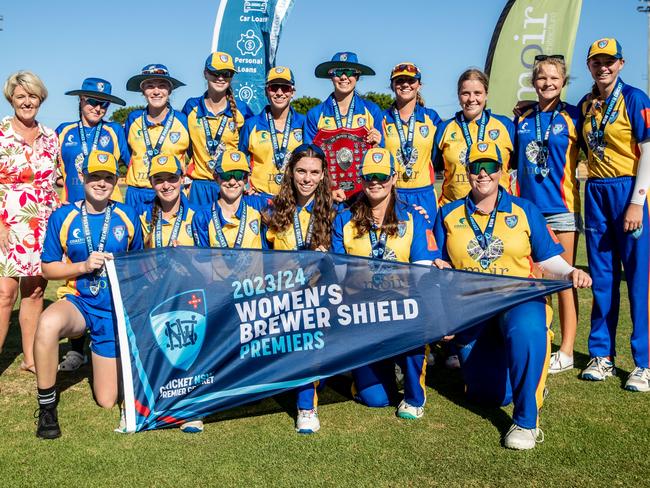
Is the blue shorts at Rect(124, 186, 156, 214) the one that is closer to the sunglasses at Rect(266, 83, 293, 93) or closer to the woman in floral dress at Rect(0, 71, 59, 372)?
the woman in floral dress at Rect(0, 71, 59, 372)

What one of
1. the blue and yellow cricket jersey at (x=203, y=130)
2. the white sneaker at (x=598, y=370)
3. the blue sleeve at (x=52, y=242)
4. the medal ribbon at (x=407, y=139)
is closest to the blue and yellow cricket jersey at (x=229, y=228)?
the blue sleeve at (x=52, y=242)

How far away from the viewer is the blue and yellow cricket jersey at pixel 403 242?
15.4 feet

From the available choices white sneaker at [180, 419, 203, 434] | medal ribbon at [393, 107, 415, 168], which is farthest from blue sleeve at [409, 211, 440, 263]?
white sneaker at [180, 419, 203, 434]

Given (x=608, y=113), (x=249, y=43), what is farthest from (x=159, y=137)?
(x=249, y=43)

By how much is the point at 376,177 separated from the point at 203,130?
7.66ft

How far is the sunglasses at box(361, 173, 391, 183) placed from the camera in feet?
15.1

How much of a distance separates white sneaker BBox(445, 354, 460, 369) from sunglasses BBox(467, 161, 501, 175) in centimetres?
201

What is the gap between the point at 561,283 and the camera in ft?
14.2

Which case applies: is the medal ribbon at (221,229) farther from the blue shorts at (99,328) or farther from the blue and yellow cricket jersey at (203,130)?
the blue and yellow cricket jersey at (203,130)

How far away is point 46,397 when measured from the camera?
447cm

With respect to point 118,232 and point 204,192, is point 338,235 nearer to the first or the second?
point 118,232

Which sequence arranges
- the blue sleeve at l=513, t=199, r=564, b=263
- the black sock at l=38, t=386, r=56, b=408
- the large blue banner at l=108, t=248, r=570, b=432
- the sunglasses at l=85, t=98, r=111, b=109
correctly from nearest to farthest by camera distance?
1. the large blue banner at l=108, t=248, r=570, b=432
2. the black sock at l=38, t=386, r=56, b=408
3. the blue sleeve at l=513, t=199, r=564, b=263
4. the sunglasses at l=85, t=98, r=111, b=109

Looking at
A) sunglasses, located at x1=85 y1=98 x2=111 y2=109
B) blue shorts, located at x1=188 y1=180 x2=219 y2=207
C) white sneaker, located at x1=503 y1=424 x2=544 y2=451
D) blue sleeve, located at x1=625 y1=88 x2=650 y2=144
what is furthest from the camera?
blue shorts, located at x1=188 y1=180 x2=219 y2=207

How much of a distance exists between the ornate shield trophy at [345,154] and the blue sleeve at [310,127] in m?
0.16
